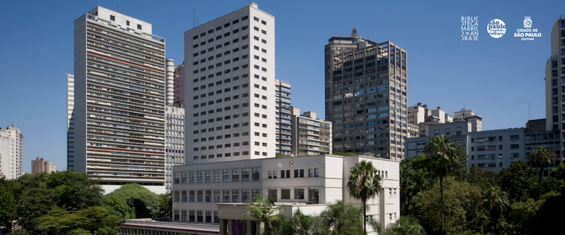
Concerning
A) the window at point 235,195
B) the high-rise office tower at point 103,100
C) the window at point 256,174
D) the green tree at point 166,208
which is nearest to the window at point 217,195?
the window at point 235,195

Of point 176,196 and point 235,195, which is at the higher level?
point 235,195

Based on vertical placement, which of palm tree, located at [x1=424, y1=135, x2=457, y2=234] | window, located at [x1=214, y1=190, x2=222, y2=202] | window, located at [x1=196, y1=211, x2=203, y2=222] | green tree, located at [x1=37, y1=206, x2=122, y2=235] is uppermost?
palm tree, located at [x1=424, y1=135, x2=457, y2=234]

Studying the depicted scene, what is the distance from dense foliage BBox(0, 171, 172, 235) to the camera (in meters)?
104

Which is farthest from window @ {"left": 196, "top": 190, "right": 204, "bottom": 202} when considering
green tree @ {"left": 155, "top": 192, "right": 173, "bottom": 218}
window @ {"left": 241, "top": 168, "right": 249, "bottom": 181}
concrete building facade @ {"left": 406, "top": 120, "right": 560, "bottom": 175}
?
concrete building facade @ {"left": 406, "top": 120, "right": 560, "bottom": 175}

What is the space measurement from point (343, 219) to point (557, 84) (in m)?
120

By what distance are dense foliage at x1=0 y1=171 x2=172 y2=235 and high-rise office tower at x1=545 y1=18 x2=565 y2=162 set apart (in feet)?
403

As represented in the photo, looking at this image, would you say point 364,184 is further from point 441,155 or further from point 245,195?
point 245,195

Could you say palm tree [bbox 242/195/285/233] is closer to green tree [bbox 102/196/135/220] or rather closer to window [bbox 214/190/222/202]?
window [bbox 214/190/222/202]

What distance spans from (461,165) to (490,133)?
6071 centimetres

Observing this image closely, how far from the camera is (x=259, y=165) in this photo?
293ft

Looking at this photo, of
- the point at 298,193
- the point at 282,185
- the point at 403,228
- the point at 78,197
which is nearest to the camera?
the point at 403,228

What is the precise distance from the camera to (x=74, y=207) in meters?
113

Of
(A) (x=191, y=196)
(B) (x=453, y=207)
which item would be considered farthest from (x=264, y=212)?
(A) (x=191, y=196)

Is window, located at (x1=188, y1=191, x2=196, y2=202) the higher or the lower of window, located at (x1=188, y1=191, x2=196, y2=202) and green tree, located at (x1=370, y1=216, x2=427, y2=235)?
the higher
